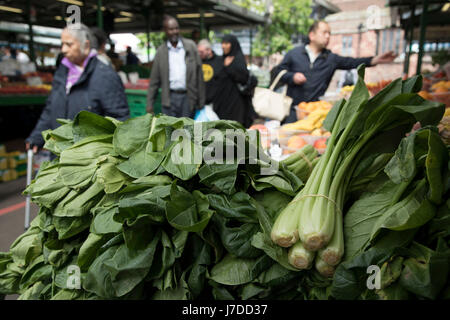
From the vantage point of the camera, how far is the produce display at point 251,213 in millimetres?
1042

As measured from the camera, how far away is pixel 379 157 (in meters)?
1.35

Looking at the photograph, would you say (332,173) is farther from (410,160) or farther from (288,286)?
(288,286)

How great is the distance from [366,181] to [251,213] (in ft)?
1.42

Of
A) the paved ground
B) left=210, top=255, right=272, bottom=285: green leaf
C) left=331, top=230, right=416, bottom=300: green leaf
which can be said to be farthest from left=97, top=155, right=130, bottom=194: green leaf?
the paved ground

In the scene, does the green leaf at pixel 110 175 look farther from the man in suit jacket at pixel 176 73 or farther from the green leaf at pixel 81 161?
the man in suit jacket at pixel 176 73

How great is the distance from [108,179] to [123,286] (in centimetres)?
38

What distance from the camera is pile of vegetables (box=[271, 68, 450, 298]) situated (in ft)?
3.44

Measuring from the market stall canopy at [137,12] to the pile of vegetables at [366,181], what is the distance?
305 inches

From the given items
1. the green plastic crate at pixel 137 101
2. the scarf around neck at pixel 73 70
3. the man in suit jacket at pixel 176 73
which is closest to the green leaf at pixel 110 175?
the scarf around neck at pixel 73 70

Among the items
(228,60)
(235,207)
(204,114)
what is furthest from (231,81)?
(235,207)

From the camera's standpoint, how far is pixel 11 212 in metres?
4.53

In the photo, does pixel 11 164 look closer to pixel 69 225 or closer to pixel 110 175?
pixel 69 225

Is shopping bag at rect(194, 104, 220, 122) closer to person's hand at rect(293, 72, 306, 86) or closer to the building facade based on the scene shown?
person's hand at rect(293, 72, 306, 86)
